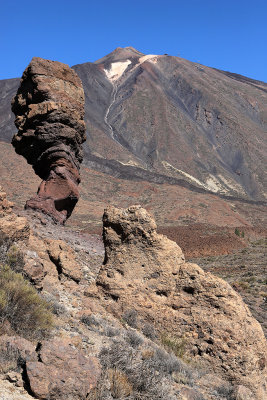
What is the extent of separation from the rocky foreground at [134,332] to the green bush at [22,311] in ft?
0.28

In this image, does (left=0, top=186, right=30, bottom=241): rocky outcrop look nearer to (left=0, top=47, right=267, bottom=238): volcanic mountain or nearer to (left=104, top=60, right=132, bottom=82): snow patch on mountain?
(left=0, top=47, right=267, bottom=238): volcanic mountain

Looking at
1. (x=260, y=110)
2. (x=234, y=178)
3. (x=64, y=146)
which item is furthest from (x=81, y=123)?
(x=260, y=110)

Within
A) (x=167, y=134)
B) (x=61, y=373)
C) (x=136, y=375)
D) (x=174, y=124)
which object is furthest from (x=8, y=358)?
(x=174, y=124)

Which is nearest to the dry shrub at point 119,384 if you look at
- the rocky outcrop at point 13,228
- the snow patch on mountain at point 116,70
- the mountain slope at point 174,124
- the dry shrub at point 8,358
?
the dry shrub at point 8,358

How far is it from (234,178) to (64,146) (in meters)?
72.2

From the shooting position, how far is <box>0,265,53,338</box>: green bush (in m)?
3.83

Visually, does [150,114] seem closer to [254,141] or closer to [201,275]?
[254,141]

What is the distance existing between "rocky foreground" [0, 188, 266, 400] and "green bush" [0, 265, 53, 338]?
0.08 metres

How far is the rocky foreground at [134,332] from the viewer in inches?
130

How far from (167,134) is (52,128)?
76.1 meters

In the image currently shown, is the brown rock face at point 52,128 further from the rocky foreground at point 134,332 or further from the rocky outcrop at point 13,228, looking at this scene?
the rocky foreground at point 134,332

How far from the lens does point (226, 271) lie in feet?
61.1

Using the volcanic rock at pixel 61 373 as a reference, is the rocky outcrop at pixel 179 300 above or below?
above

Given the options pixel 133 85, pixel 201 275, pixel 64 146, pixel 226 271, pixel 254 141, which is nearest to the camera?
pixel 201 275
